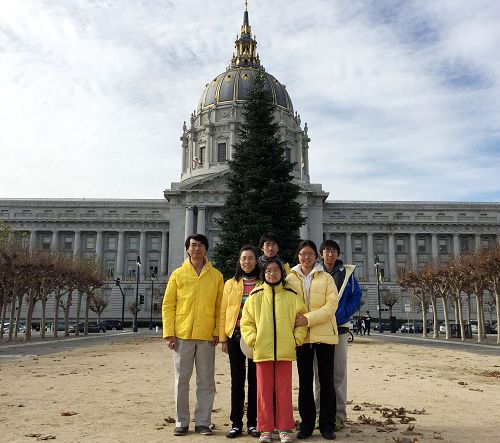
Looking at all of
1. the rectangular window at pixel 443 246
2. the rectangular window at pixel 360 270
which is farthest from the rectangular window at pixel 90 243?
the rectangular window at pixel 443 246

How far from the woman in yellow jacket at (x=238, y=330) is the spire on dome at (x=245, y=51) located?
10221 centimetres

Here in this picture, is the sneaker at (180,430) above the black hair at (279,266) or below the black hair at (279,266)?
below

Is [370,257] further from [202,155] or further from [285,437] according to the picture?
[285,437]

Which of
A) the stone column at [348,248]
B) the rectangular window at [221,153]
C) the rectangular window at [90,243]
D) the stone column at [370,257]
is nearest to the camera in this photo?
the stone column at [370,257]

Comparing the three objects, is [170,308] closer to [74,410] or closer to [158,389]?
[74,410]

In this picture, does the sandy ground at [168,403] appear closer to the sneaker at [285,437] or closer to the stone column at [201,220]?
the sneaker at [285,437]

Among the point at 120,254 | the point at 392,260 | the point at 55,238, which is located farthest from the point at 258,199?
the point at 55,238

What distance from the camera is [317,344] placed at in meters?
7.24

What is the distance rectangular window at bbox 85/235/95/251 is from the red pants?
83043mm

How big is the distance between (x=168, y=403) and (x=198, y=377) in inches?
92.6

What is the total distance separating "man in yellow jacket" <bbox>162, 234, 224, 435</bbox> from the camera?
746 cm

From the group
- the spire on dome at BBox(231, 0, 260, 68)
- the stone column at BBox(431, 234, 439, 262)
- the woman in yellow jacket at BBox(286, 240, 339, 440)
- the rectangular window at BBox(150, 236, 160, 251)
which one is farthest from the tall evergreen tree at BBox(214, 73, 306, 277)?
the spire on dome at BBox(231, 0, 260, 68)

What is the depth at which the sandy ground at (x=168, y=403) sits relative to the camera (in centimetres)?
695

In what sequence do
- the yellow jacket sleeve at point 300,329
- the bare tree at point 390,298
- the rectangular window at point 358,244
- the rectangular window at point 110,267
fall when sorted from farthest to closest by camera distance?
1. the rectangular window at point 358,244
2. the rectangular window at point 110,267
3. the bare tree at point 390,298
4. the yellow jacket sleeve at point 300,329
